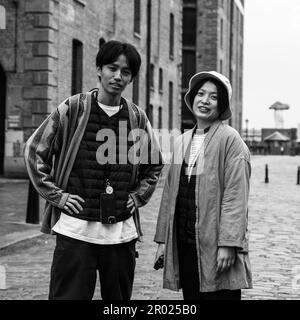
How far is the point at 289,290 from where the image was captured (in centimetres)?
695

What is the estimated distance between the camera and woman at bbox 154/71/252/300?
404 centimetres

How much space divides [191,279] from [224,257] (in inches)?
12.3

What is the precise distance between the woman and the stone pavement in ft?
7.87

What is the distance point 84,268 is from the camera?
13.3ft

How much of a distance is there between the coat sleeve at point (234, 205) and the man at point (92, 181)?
0.54m

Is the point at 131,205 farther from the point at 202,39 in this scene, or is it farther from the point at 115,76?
the point at 202,39

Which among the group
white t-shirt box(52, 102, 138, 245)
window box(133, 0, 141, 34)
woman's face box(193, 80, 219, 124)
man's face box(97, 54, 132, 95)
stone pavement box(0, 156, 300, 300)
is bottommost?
stone pavement box(0, 156, 300, 300)

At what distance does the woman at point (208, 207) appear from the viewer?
13.2ft

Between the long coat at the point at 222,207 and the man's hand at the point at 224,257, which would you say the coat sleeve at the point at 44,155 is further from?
the man's hand at the point at 224,257

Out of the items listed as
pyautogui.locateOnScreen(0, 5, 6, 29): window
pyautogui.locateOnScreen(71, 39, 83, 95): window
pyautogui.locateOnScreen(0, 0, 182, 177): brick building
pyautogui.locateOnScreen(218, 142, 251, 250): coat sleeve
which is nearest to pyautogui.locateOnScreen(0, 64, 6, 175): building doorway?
pyautogui.locateOnScreen(0, 0, 182, 177): brick building

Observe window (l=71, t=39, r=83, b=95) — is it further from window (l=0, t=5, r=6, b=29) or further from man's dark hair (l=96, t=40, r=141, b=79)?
man's dark hair (l=96, t=40, r=141, b=79)

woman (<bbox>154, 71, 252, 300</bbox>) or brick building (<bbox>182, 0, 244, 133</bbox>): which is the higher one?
brick building (<bbox>182, 0, 244, 133</bbox>)

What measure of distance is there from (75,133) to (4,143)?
17.6 meters
